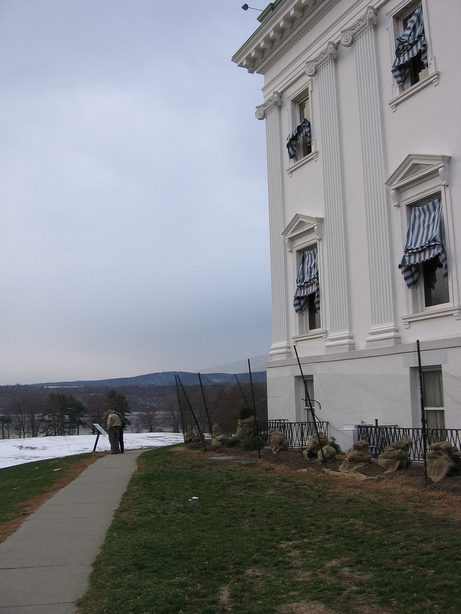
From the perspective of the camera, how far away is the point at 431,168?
14.9 m

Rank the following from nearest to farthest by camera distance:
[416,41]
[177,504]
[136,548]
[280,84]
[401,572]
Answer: [401,572], [136,548], [177,504], [416,41], [280,84]

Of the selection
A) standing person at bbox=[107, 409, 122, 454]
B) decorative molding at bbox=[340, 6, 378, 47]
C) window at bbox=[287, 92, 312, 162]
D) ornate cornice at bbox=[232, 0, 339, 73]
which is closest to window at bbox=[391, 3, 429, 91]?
decorative molding at bbox=[340, 6, 378, 47]


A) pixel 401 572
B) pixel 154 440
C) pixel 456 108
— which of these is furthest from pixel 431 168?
pixel 154 440

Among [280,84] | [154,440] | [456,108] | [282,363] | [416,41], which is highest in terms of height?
[280,84]

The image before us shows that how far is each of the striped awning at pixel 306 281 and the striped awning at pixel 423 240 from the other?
168 inches

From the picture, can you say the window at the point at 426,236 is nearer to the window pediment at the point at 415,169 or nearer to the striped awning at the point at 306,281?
the window pediment at the point at 415,169

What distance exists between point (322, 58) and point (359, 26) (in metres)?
1.91

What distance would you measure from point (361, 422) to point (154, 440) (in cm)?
1742

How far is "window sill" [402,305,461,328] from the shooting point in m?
14.2

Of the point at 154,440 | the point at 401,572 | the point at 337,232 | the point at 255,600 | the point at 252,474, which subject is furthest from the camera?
the point at 154,440

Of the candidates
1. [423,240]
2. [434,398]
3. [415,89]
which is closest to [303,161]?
[415,89]

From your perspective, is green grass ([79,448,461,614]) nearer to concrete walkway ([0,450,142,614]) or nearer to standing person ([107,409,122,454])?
concrete walkway ([0,450,142,614])

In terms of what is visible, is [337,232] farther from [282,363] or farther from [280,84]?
[280,84]

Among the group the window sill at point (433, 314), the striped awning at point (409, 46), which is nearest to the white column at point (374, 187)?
the window sill at point (433, 314)
